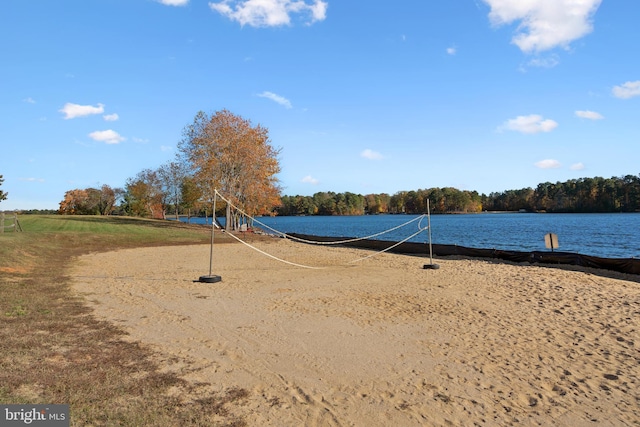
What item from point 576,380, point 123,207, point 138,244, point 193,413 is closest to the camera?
point 193,413

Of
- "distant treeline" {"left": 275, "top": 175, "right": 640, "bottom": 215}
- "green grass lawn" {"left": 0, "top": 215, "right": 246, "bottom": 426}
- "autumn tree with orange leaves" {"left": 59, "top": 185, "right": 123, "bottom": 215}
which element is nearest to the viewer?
"green grass lawn" {"left": 0, "top": 215, "right": 246, "bottom": 426}

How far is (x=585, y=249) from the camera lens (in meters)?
29.7

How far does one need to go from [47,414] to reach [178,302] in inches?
237

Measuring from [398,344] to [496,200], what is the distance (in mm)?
169215

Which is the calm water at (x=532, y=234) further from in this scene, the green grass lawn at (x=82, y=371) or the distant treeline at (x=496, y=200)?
the distant treeline at (x=496, y=200)

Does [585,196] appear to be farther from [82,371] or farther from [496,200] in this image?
[82,371]

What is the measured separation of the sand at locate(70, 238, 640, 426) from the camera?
4.30 meters

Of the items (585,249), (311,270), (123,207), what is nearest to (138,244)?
(311,270)

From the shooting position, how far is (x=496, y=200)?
15975cm

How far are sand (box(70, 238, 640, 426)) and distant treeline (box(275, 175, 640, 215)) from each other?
77.2m

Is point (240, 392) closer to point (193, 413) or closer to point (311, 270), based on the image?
point (193, 413)

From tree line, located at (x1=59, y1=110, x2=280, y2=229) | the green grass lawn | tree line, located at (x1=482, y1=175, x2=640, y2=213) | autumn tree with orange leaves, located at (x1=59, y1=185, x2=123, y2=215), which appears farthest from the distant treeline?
the green grass lawn

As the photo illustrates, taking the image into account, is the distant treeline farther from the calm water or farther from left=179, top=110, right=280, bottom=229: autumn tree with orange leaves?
left=179, top=110, right=280, bottom=229: autumn tree with orange leaves

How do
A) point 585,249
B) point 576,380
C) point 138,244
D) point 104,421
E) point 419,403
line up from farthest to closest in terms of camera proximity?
point 585,249 → point 138,244 → point 576,380 → point 419,403 → point 104,421
